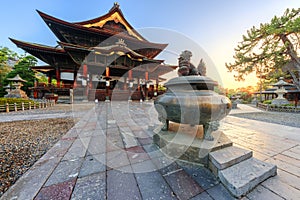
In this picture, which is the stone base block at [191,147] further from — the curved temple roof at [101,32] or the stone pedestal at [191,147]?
the curved temple roof at [101,32]

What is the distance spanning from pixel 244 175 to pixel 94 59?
528 inches

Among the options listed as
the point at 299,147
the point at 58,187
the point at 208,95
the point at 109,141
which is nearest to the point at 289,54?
the point at 299,147

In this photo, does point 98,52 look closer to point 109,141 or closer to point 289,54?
point 109,141

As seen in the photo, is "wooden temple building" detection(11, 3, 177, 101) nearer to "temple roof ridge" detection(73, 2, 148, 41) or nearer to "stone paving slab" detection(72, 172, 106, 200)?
"temple roof ridge" detection(73, 2, 148, 41)

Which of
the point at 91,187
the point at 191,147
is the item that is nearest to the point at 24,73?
the point at 91,187

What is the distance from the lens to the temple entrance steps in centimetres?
112

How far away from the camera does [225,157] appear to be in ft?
4.59

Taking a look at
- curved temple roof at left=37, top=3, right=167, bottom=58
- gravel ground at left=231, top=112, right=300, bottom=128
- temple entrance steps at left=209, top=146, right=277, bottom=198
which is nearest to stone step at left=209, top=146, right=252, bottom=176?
temple entrance steps at left=209, top=146, right=277, bottom=198

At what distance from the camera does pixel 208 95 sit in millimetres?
1677

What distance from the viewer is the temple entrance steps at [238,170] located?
1.12 meters

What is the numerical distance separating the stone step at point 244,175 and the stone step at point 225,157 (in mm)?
42

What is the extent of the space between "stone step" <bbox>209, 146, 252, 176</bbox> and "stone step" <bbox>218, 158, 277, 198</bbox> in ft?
0.14

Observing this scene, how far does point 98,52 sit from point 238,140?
41.5 feet

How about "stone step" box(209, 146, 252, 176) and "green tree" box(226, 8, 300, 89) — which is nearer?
"stone step" box(209, 146, 252, 176)
